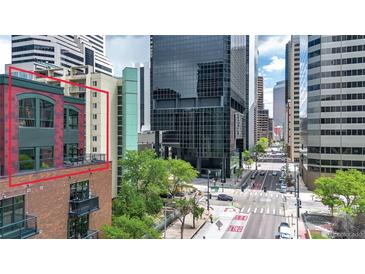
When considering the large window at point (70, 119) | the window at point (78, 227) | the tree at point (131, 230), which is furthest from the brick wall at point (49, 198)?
the large window at point (70, 119)

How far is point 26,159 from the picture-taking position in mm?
8977

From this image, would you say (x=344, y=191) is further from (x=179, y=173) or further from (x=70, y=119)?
(x=70, y=119)

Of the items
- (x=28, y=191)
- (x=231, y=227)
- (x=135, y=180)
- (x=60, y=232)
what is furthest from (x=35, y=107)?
(x=231, y=227)

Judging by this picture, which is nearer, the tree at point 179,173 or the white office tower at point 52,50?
the tree at point 179,173

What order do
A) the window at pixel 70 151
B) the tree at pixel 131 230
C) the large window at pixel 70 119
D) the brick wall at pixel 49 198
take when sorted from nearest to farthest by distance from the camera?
1. the brick wall at pixel 49 198
2. the tree at pixel 131 230
3. the window at pixel 70 151
4. the large window at pixel 70 119

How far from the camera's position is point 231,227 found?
2000 centimetres

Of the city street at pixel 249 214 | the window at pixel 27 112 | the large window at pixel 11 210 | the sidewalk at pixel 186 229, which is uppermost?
the window at pixel 27 112

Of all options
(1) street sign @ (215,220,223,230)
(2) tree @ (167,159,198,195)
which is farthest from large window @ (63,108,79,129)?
(2) tree @ (167,159,198,195)

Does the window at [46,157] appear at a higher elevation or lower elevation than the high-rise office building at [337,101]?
lower

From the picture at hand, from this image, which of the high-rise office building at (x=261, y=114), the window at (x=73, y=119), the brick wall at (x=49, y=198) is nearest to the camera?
the brick wall at (x=49, y=198)

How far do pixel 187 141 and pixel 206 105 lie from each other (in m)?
6.10

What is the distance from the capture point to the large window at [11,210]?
7.97 m

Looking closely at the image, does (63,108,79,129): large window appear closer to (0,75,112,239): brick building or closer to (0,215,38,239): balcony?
(0,75,112,239): brick building

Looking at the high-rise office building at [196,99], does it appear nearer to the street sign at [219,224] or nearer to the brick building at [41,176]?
the street sign at [219,224]
